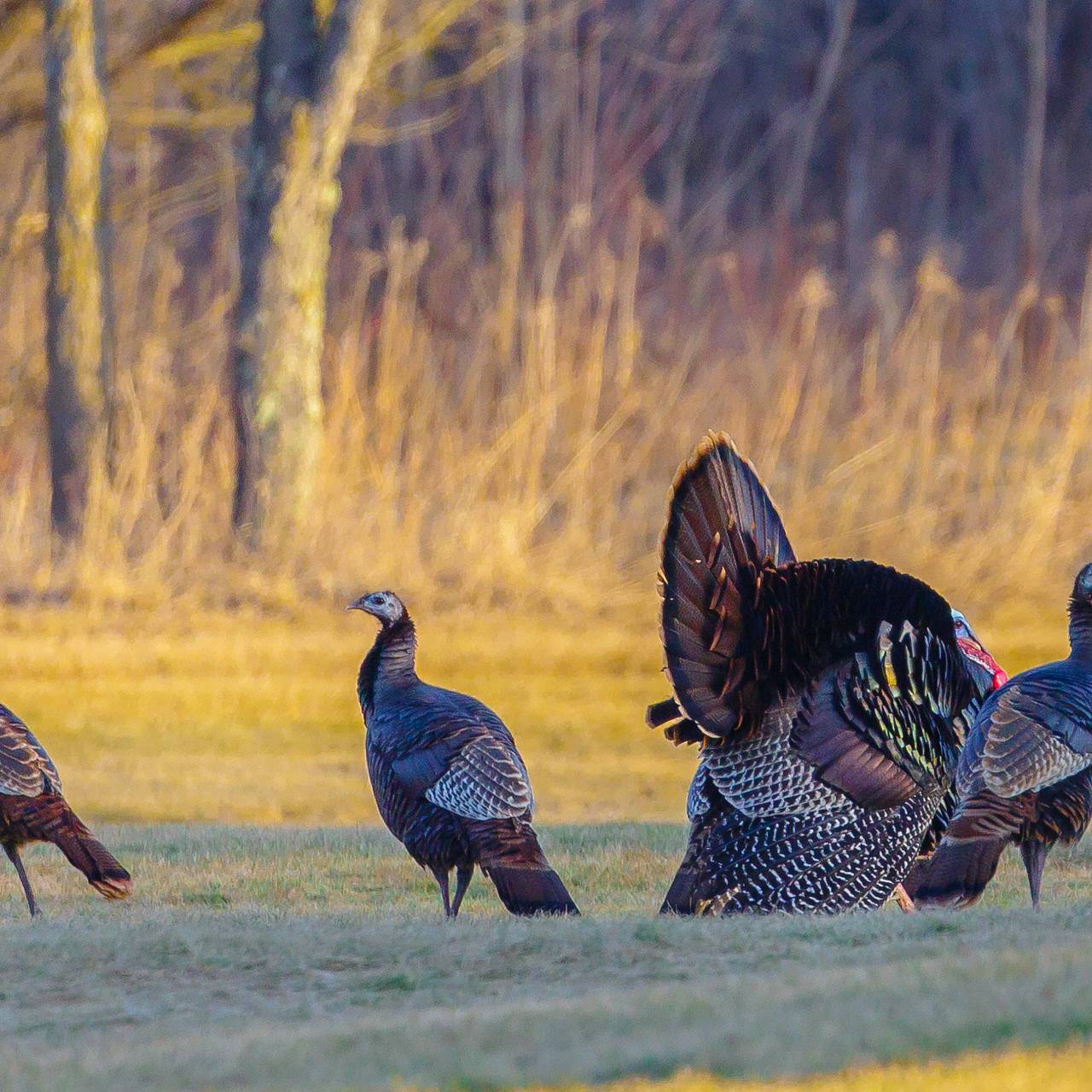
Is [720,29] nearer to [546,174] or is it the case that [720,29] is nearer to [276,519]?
[546,174]

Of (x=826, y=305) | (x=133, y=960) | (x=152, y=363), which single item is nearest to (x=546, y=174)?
(x=826, y=305)

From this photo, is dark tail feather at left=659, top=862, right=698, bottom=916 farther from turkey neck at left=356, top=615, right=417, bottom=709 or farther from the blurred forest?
the blurred forest

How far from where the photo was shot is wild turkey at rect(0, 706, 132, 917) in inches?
248

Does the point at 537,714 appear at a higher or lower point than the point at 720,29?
lower

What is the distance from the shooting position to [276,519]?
13.8 meters

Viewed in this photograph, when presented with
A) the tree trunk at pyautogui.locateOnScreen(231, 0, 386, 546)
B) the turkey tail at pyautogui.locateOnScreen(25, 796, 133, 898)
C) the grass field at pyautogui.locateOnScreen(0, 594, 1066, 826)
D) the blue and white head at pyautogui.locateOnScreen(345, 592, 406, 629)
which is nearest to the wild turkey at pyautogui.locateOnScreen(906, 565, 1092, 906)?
the blue and white head at pyautogui.locateOnScreen(345, 592, 406, 629)

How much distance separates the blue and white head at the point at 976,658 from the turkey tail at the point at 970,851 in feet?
3.41

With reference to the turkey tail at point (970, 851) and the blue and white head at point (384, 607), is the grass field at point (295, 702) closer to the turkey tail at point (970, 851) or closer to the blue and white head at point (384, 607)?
the blue and white head at point (384, 607)

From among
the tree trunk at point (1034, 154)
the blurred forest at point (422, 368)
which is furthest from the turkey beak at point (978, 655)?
the tree trunk at point (1034, 154)

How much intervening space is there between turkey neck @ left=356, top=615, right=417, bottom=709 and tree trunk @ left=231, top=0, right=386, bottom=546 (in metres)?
7.02

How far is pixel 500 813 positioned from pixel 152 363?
9.31 meters

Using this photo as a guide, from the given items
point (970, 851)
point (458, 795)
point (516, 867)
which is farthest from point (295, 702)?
point (970, 851)

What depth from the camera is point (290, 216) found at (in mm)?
14195

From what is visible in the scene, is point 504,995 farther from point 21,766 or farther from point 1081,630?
point 1081,630
